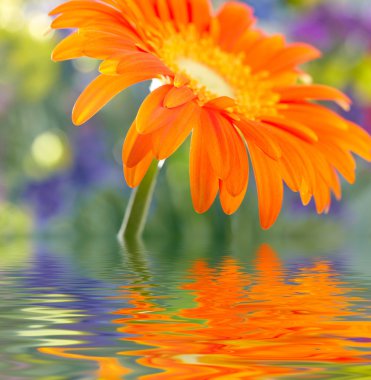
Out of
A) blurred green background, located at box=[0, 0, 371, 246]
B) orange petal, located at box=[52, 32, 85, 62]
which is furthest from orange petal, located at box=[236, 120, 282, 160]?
blurred green background, located at box=[0, 0, 371, 246]

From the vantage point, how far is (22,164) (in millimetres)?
1246

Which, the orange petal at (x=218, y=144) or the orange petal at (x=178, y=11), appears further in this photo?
the orange petal at (x=178, y=11)

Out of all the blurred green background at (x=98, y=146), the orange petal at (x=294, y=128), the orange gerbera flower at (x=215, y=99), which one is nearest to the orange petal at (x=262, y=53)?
the orange gerbera flower at (x=215, y=99)

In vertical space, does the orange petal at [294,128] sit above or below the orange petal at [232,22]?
below

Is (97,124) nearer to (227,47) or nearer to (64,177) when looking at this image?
(64,177)

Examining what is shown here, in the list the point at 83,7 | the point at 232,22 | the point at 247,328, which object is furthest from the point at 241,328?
the point at 232,22

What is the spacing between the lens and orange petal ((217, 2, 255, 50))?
64cm

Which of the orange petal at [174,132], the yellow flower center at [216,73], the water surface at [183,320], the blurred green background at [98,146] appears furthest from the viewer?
the blurred green background at [98,146]

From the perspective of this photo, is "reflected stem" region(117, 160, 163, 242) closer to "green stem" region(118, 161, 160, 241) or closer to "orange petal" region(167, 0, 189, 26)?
"green stem" region(118, 161, 160, 241)

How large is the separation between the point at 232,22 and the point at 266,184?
203mm

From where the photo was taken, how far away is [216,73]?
23.4 inches

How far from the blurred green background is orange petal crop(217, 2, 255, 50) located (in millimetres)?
418

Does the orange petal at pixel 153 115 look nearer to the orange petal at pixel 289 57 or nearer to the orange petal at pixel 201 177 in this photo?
the orange petal at pixel 201 177

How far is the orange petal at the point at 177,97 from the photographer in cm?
45
